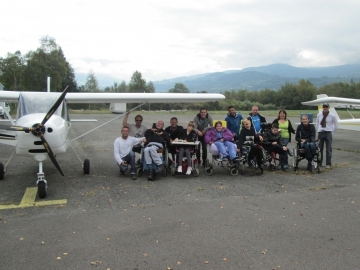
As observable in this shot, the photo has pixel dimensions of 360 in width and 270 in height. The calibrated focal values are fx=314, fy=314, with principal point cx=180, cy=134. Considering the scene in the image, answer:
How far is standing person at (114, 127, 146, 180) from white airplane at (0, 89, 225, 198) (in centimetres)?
90

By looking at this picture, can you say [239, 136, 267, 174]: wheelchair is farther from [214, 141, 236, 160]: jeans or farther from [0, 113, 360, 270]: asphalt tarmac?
[0, 113, 360, 270]: asphalt tarmac

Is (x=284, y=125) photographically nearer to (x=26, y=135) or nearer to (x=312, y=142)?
(x=312, y=142)

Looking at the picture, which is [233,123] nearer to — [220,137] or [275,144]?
[220,137]

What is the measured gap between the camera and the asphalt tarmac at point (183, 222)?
335cm

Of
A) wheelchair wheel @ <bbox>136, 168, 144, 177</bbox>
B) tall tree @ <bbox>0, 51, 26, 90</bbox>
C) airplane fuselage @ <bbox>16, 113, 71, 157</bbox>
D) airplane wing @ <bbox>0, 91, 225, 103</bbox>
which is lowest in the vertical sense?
wheelchair wheel @ <bbox>136, 168, 144, 177</bbox>

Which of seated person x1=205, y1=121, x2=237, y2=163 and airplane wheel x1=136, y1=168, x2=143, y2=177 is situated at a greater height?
seated person x1=205, y1=121, x2=237, y2=163

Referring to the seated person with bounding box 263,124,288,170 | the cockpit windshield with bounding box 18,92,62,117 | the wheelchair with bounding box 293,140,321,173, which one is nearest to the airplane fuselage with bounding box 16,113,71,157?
the cockpit windshield with bounding box 18,92,62,117

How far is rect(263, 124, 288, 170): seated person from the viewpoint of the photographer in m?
7.93

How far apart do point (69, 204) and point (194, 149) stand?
3.29 m

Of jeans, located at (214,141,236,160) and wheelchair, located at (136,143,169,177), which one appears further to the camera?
jeans, located at (214,141,236,160)

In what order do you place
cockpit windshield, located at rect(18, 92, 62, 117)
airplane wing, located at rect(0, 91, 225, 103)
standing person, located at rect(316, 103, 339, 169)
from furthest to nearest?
standing person, located at rect(316, 103, 339, 169) → airplane wing, located at rect(0, 91, 225, 103) → cockpit windshield, located at rect(18, 92, 62, 117)

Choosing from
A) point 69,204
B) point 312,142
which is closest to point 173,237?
point 69,204

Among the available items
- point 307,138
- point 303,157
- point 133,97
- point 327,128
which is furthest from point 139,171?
point 327,128

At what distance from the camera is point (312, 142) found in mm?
7887
